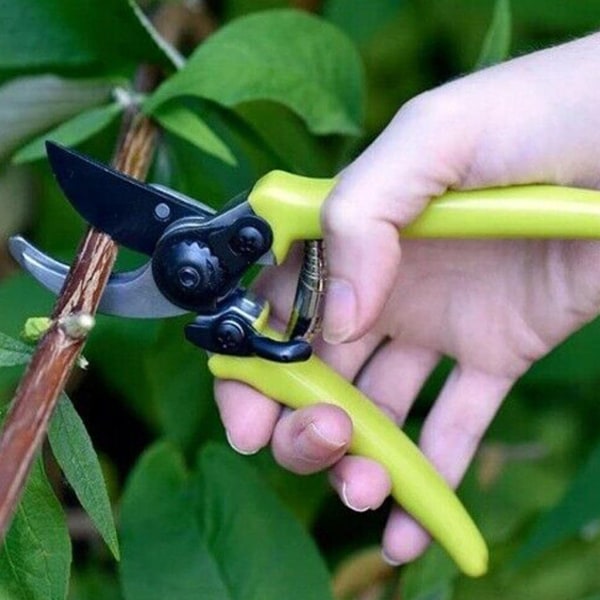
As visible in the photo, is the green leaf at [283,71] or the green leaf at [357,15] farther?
the green leaf at [357,15]

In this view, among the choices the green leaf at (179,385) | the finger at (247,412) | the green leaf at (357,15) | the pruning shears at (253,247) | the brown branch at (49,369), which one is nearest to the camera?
the brown branch at (49,369)

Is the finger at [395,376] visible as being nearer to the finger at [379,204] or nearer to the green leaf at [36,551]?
the finger at [379,204]

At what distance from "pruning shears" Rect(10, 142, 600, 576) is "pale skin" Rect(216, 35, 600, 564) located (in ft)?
0.05

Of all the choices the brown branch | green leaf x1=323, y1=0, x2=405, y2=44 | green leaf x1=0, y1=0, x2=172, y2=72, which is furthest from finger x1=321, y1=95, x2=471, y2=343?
green leaf x1=323, y1=0, x2=405, y2=44

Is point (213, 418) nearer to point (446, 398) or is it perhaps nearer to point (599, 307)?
point (446, 398)

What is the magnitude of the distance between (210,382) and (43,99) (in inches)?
9.6

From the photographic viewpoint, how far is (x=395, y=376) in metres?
0.83

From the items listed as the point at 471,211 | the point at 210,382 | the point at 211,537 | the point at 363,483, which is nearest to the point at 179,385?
the point at 210,382

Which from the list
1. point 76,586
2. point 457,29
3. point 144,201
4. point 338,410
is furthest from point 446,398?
point 457,29

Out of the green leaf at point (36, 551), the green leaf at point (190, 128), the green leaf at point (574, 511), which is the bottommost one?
the green leaf at point (574, 511)

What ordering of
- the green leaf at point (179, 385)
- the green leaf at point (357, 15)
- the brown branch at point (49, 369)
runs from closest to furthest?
the brown branch at point (49, 369)
the green leaf at point (179, 385)
the green leaf at point (357, 15)

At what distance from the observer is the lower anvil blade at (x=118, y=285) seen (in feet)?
2.22

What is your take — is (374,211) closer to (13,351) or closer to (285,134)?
(13,351)

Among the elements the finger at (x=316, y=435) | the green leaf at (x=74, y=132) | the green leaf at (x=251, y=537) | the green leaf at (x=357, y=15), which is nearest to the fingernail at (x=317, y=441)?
the finger at (x=316, y=435)
